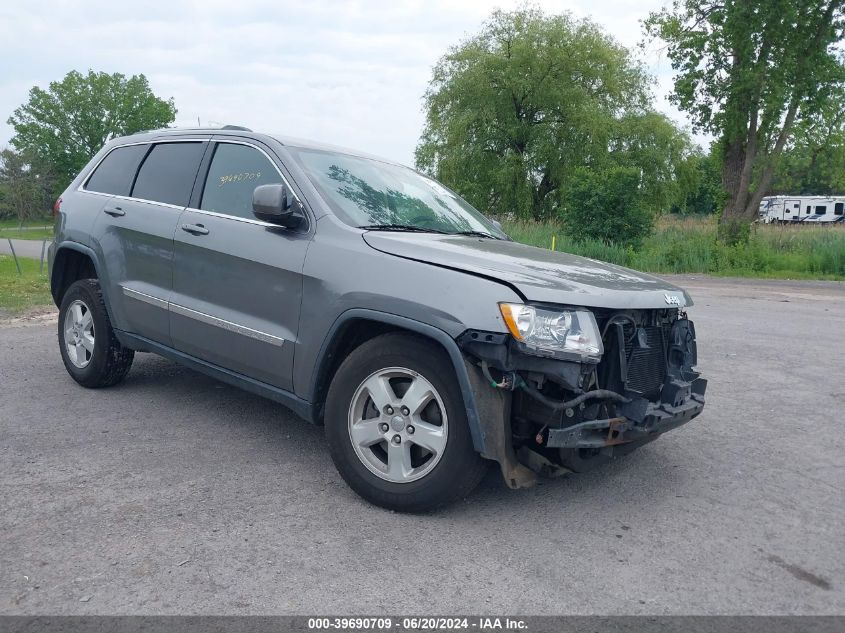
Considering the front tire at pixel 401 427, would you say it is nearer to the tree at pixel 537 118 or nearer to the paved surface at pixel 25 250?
the paved surface at pixel 25 250

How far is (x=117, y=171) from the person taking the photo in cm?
575

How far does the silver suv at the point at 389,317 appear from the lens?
3.35 metres

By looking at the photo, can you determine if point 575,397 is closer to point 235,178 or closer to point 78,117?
point 235,178

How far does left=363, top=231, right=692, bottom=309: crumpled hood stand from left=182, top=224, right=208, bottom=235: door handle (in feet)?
4.08

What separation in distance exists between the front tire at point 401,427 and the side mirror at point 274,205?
35.2 inches

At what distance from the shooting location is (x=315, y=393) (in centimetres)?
396

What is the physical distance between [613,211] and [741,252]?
390 centimetres

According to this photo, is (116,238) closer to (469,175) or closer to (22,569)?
(22,569)

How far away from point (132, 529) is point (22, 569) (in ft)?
1.60

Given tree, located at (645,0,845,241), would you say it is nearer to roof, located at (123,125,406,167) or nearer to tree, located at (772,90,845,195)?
tree, located at (772,90,845,195)

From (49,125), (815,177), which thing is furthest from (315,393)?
(49,125)

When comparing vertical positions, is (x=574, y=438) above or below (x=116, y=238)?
below

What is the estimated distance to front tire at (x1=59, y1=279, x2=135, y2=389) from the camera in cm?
550

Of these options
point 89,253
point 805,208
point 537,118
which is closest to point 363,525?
point 89,253
